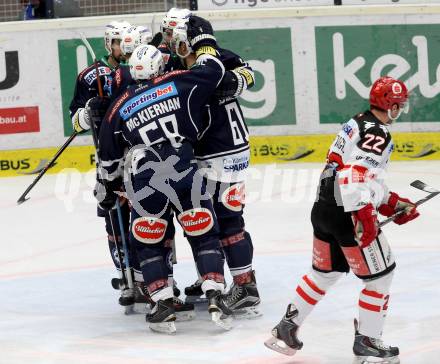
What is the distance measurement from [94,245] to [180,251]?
73 centimetres

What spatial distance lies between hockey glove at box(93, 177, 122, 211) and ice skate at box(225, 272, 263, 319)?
888 millimetres

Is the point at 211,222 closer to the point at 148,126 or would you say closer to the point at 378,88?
the point at 148,126

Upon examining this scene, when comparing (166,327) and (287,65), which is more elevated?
(287,65)

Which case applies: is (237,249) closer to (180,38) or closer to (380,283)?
(180,38)

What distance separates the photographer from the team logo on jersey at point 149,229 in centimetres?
639

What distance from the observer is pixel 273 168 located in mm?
11141

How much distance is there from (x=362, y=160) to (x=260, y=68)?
20.3 ft

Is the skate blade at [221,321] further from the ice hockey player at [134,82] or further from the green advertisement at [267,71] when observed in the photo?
the green advertisement at [267,71]

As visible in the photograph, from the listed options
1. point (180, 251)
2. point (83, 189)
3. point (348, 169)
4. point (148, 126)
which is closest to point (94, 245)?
point (180, 251)

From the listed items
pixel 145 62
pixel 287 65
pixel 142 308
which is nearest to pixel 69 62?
pixel 287 65

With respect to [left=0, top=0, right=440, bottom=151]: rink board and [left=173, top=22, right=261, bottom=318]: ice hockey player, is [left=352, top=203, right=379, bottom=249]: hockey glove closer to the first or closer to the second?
[left=173, top=22, right=261, bottom=318]: ice hockey player

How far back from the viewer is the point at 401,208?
577 centimetres

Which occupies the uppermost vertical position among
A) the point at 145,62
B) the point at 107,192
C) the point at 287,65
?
the point at 145,62

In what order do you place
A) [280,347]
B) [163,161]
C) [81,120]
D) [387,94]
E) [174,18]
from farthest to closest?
[81,120], [174,18], [163,161], [280,347], [387,94]
